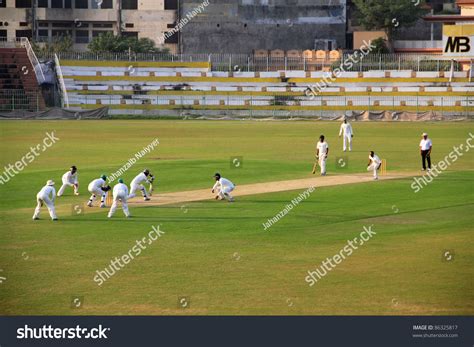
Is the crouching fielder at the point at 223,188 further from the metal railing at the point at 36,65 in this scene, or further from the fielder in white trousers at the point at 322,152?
the metal railing at the point at 36,65

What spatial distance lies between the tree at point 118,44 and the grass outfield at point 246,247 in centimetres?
4523

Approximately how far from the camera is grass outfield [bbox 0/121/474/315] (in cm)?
2388

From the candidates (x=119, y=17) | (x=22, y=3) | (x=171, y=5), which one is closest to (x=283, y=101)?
(x=171, y=5)

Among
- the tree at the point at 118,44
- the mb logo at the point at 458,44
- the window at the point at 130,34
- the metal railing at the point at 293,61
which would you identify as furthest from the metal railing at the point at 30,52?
the mb logo at the point at 458,44

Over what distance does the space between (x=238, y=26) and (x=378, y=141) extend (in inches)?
1542

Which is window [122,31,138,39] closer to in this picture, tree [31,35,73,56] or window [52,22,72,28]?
window [52,22,72,28]

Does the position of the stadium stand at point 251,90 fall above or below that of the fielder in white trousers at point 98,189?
above

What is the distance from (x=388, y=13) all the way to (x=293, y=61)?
10.6 meters

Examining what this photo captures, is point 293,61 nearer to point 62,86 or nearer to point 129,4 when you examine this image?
point 129,4

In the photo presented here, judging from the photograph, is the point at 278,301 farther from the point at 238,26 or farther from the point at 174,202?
the point at 238,26

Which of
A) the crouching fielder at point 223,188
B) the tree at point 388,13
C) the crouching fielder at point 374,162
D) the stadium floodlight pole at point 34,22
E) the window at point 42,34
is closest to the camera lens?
the crouching fielder at point 223,188

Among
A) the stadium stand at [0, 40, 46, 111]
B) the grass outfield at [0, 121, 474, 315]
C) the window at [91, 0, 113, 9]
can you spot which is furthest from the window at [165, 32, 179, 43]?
the grass outfield at [0, 121, 474, 315]

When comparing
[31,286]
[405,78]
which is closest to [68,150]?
[31,286]

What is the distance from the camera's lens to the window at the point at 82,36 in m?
108
